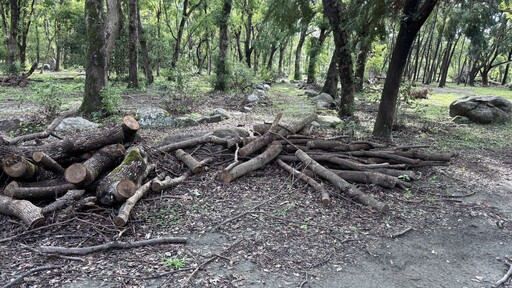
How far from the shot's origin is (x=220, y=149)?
6.46m

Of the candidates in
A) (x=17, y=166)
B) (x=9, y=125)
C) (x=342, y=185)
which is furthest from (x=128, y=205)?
(x=9, y=125)

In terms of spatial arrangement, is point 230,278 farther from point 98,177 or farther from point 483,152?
point 483,152

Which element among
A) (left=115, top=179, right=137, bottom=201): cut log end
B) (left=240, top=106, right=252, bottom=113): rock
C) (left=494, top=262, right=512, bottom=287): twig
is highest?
(left=240, top=106, right=252, bottom=113): rock

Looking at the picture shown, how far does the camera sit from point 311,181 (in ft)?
18.0

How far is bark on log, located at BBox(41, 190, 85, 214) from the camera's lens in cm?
430

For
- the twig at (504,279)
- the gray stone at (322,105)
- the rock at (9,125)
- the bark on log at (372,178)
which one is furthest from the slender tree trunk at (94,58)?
the twig at (504,279)

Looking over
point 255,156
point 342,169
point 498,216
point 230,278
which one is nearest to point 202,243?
point 230,278

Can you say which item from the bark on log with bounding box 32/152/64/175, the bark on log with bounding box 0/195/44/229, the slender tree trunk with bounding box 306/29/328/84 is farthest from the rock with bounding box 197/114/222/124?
the slender tree trunk with bounding box 306/29/328/84

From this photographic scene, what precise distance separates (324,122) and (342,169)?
3485 millimetres

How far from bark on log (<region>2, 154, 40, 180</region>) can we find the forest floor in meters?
0.65

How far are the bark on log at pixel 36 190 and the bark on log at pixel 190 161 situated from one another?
67.4 inches

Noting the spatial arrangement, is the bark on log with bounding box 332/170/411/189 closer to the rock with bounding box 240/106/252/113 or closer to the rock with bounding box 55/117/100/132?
the rock with bounding box 55/117/100/132

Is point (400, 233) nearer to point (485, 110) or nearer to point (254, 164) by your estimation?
point (254, 164)

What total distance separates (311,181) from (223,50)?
11761 mm
